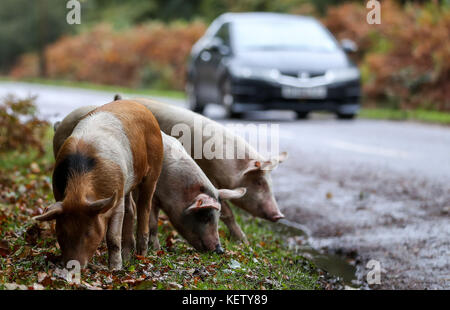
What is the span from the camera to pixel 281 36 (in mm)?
17172

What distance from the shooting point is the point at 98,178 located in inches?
203

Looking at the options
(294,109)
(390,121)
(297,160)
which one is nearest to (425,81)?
(390,121)

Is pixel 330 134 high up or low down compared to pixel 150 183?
down

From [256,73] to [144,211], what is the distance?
10108 millimetres

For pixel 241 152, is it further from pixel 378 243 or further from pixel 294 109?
pixel 294 109

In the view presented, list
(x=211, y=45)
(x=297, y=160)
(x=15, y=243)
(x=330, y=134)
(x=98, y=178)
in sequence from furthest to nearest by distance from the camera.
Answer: (x=211, y=45), (x=330, y=134), (x=297, y=160), (x=15, y=243), (x=98, y=178)

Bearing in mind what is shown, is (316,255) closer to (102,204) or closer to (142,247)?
(142,247)

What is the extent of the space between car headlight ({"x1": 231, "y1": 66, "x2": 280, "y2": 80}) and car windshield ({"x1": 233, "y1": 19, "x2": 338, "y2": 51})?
2.20 ft

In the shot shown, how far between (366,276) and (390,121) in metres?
10.7

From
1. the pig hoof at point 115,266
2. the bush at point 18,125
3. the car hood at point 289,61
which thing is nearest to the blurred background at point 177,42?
the car hood at point 289,61

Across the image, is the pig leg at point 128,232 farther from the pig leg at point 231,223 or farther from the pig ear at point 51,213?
the pig leg at point 231,223

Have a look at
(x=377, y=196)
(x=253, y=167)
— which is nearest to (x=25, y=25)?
(x=377, y=196)

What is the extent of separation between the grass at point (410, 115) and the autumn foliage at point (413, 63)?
0.49m

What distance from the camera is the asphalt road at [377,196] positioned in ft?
23.2
